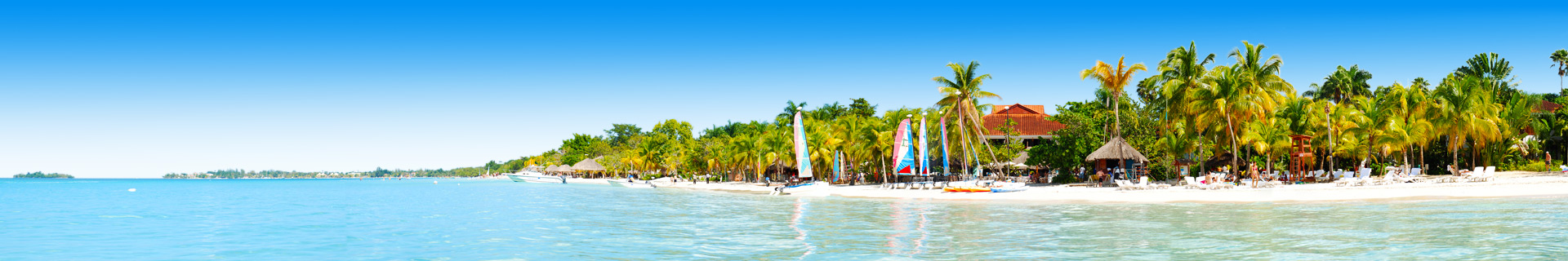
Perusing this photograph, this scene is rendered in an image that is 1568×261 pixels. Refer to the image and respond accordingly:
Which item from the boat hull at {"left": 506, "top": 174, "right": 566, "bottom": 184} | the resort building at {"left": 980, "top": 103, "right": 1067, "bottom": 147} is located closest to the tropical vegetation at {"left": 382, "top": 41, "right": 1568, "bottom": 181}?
the resort building at {"left": 980, "top": 103, "right": 1067, "bottom": 147}

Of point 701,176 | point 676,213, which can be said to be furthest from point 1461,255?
point 701,176

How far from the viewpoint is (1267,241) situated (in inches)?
580

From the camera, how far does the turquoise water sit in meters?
13.9

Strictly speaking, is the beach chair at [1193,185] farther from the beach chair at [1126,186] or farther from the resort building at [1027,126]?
the resort building at [1027,126]

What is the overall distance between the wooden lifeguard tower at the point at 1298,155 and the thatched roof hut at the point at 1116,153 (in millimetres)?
5931

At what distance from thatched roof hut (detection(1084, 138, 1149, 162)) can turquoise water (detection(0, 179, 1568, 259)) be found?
1181cm

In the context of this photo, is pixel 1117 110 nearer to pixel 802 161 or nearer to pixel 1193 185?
pixel 1193 185

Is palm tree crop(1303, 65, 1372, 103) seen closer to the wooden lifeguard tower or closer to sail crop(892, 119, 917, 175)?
the wooden lifeguard tower

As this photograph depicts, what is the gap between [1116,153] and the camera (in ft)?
125

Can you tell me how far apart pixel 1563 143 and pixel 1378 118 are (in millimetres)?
13185

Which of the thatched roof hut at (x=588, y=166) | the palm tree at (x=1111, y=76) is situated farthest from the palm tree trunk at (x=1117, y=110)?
the thatched roof hut at (x=588, y=166)

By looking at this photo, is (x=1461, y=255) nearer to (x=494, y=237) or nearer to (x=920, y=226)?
(x=920, y=226)

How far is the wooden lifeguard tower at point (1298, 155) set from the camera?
37.5 meters

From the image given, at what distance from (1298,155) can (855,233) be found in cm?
2752
